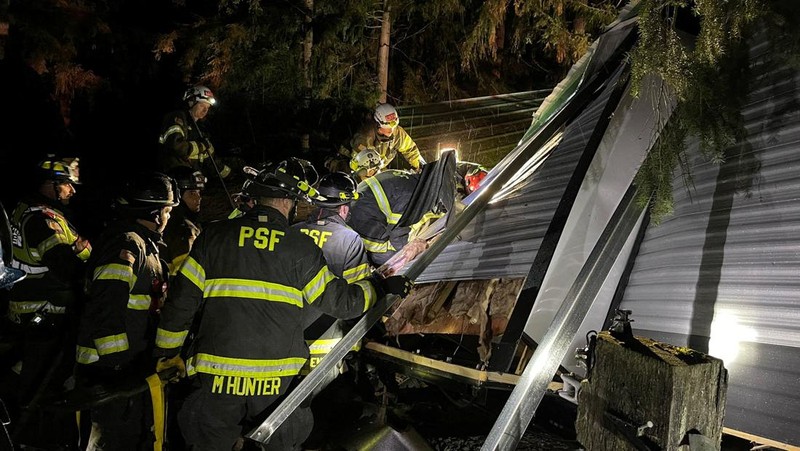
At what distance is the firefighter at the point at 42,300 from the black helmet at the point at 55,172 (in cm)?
→ 22

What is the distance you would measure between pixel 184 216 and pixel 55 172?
1647mm

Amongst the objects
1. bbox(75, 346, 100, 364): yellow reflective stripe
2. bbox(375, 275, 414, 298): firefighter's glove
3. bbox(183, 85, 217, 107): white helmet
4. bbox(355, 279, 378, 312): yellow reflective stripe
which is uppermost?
bbox(183, 85, 217, 107): white helmet

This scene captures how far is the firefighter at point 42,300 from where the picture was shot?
5289 mm

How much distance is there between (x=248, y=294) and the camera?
3.63 meters

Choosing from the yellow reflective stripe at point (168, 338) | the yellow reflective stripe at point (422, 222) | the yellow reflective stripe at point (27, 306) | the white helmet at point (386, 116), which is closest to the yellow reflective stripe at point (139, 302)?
the yellow reflective stripe at point (168, 338)

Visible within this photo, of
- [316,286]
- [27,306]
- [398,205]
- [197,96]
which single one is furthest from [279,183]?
[197,96]

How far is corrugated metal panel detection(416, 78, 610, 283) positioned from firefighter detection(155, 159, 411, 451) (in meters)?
0.67

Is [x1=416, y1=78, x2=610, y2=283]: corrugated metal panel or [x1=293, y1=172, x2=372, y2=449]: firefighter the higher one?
[x1=416, y1=78, x2=610, y2=283]: corrugated metal panel

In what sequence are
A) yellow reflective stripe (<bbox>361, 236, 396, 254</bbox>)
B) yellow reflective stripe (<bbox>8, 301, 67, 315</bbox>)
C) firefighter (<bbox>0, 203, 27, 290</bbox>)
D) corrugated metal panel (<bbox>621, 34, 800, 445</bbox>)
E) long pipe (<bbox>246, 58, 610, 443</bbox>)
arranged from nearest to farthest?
corrugated metal panel (<bbox>621, 34, 800, 445</bbox>) → firefighter (<bbox>0, 203, 27, 290</bbox>) → long pipe (<bbox>246, 58, 610, 443</bbox>) → yellow reflective stripe (<bbox>8, 301, 67, 315</bbox>) → yellow reflective stripe (<bbox>361, 236, 396, 254</bbox>)

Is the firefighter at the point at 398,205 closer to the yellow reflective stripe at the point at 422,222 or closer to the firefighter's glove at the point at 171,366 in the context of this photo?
the yellow reflective stripe at the point at 422,222

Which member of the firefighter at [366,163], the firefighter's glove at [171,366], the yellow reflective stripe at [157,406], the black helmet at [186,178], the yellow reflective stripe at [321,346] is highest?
the firefighter at [366,163]

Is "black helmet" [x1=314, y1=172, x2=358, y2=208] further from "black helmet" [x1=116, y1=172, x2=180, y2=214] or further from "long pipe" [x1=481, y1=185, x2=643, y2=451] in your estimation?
"long pipe" [x1=481, y1=185, x2=643, y2=451]

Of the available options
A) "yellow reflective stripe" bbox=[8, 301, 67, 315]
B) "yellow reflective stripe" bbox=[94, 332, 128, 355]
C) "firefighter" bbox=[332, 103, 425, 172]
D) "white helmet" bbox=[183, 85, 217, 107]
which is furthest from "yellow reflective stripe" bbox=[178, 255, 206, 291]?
"white helmet" bbox=[183, 85, 217, 107]

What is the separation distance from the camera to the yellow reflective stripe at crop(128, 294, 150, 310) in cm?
460
